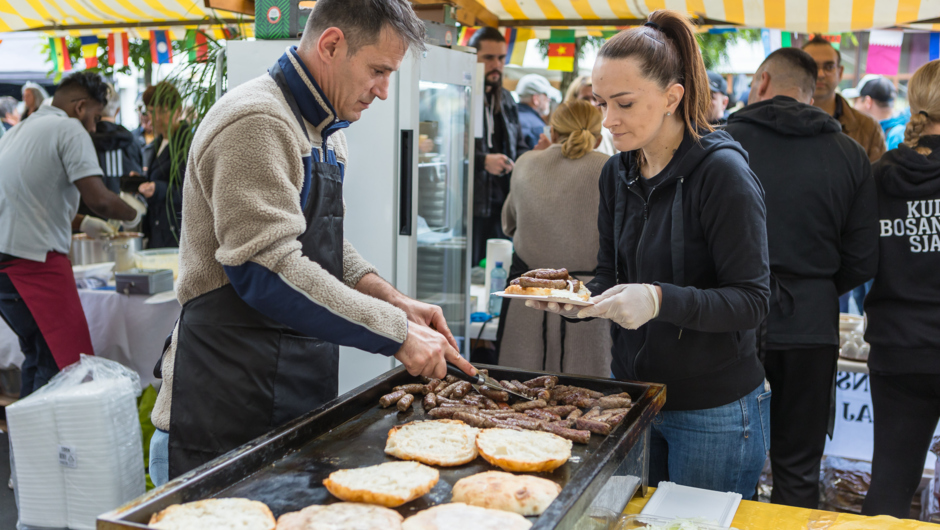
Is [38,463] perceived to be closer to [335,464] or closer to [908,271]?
[335,464]

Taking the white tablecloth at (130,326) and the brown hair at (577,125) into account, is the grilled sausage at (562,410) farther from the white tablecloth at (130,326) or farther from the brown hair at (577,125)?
the white tablecloth at (130,326)

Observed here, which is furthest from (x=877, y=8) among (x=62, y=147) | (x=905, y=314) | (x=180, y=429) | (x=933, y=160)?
(x=62, y=147)

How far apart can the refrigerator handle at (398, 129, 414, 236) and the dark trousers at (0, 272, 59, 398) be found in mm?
2448

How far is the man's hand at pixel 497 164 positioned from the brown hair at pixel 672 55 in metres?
3.25

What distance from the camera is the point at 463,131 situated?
453 cm

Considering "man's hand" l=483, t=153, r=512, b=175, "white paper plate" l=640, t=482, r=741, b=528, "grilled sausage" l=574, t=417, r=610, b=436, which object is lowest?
"white paper plate" l=640, t=482, r=741, b=528

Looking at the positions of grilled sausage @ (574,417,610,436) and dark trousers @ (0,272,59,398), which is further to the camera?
dark trousers @ (0,272,59,398)

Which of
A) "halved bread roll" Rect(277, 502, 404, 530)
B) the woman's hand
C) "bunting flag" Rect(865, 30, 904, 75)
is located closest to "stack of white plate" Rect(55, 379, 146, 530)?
"halved bread roll" Rect(277, 502, 404, 530)

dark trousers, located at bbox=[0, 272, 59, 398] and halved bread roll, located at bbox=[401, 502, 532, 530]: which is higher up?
halved bread roll, located at bbox=[401, 502, 532, 530]

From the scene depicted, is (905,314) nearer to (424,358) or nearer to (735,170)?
(735,170)

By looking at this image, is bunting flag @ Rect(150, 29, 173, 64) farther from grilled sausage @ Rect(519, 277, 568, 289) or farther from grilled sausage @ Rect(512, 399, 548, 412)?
grilled sausage @ Rect(512, 399, 548, 412)

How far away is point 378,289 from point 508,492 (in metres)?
1.03

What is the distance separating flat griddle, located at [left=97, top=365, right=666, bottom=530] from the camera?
1402 mm

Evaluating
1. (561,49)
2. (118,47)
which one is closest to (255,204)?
(561,49)
